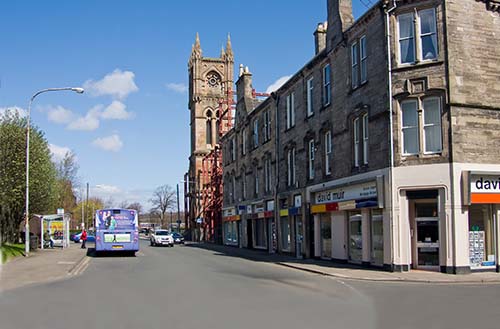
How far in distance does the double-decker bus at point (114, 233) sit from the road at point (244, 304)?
14018 millimetres

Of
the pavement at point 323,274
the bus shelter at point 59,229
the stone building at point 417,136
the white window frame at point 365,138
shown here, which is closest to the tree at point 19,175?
the bus shelter at point 59,229

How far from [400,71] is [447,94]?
206cm

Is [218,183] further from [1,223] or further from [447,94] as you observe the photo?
[447,94]

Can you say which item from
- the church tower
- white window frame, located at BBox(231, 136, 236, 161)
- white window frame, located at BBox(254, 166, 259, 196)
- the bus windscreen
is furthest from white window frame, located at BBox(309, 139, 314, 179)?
the church tower

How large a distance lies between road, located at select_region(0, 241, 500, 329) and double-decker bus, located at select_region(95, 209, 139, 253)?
14.0 m

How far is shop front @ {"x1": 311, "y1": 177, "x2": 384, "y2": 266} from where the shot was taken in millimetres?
24266

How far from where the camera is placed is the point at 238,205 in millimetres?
49969

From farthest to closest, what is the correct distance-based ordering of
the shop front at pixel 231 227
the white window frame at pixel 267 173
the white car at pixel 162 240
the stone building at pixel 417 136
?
1. the white car at pixel 162 240
2. the shop front at pixel 231 227
3. the white window frame at pixel 267 173
4. the stone building at pixel 417 136

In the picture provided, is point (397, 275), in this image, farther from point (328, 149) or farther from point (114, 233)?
point (114, 233)

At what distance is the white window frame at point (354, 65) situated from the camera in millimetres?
26375

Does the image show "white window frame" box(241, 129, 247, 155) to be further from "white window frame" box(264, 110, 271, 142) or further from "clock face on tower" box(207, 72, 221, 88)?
"clock face on tower" box(207, 72, 221, 88)

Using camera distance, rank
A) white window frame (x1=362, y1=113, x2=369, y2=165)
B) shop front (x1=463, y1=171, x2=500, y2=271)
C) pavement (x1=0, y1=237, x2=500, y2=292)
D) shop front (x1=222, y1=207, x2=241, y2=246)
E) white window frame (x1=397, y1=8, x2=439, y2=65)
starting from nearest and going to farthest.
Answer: pavement (x1=0, y1=237, x2=500, y2=292) → shop front (x1=463, y1=171, x2=500, y2=271) → white window frame (x1=397, y1=8, x2=439, y2=65) → white window frame (x1=362, y1=113, x2=369, y2=165) → shop front (x1=222, y1=207, x2=241, y2=246)

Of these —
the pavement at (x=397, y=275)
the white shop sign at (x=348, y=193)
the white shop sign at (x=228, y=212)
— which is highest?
the white shop sign at (x=348, y=193)

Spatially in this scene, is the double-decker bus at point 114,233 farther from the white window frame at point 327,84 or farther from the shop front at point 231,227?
the shop front at point 231,227
